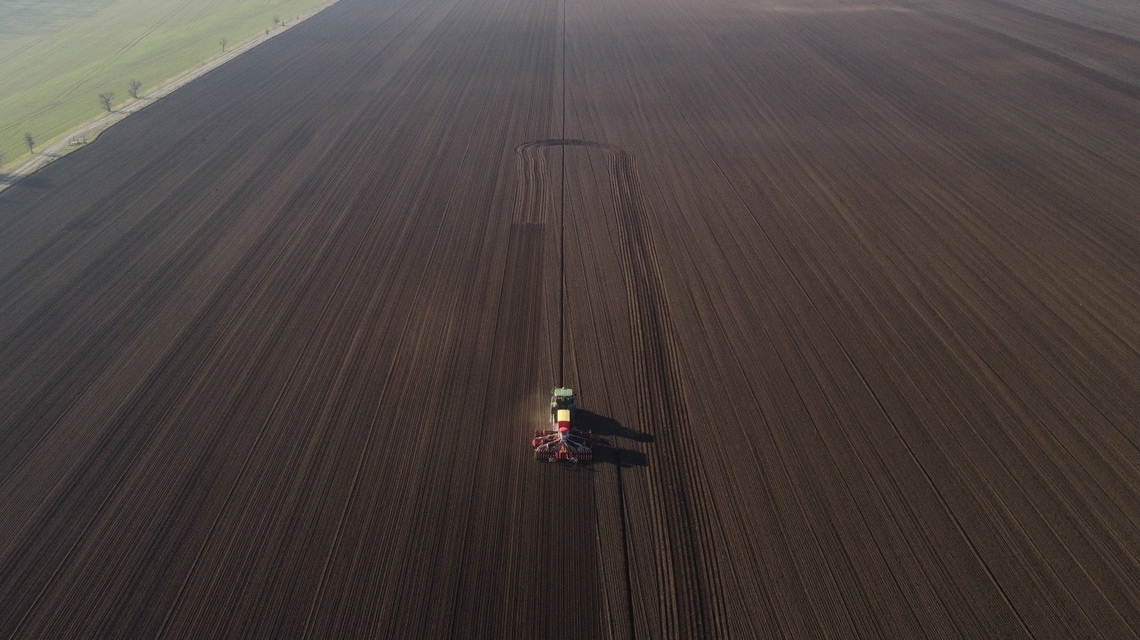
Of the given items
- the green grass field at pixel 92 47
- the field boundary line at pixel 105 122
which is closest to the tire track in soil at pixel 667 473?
the field boundary line at pixel 105 122

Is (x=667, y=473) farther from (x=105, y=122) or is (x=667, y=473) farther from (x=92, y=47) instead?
(x=92, y=47)

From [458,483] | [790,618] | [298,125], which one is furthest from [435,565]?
[298,125]

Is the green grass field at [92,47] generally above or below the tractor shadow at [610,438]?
above

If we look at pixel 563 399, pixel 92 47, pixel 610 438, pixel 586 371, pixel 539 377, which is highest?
pixel 92 47

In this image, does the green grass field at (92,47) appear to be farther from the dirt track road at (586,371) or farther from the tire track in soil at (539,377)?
the tire track in soil at (539,377)

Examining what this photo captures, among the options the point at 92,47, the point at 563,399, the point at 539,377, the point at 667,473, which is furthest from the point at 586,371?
the point at 92,47

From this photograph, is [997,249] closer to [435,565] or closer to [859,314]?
[859,314]
